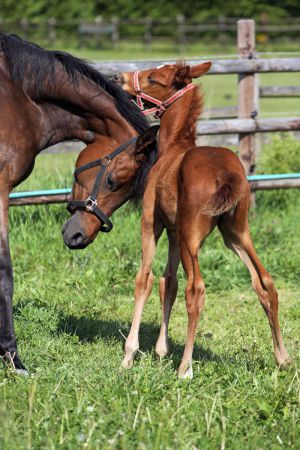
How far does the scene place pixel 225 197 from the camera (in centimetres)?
432

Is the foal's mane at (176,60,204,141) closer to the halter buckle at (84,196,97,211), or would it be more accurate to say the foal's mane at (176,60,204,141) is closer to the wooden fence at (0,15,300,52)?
the halter buckle at (84,196,97,211)

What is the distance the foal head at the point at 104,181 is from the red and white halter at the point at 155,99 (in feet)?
0.36

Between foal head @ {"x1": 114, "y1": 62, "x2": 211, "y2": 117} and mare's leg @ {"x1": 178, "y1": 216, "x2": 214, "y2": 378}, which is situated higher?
foal head @ {"x1": 114, "y1": 62, "x2": 211, "y2": 117}

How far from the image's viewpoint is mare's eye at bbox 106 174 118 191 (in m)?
5.03

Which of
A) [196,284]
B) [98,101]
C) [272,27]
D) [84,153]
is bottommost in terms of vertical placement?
[272,27]

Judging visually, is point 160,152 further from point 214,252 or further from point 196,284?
point 214,252

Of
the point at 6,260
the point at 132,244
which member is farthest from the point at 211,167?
the point at 132,244

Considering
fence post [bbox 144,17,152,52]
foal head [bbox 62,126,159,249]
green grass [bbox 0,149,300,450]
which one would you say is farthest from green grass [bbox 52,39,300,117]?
foal head [bbox 62,126,159,249]

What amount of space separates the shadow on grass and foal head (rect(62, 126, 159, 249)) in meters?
0.72

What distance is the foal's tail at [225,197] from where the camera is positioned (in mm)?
4312

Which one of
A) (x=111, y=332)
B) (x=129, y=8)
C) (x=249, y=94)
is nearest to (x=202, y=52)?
(x=129, y=8)

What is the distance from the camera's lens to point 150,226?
4949mm

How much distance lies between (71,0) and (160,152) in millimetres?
38978

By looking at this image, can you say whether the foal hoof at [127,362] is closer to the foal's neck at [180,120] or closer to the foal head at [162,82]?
the foal's neck at [180,120]
